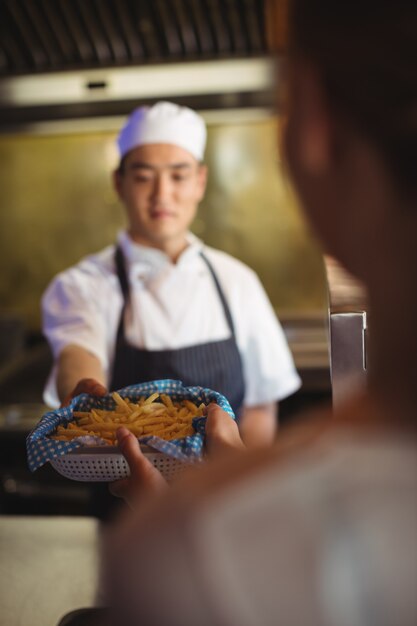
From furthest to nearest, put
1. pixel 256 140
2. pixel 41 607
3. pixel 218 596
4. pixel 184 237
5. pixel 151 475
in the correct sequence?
pixel 256 140 → pixel 184 237 → pixel 41 607 → pixel 151 475 → pixel 218 596

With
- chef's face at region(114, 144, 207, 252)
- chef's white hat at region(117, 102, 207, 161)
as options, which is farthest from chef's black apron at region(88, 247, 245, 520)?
chef's white hat at region(117, 102, 207, 161)

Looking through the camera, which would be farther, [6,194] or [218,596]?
[6,194]

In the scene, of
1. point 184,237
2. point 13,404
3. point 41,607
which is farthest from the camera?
point 13,404

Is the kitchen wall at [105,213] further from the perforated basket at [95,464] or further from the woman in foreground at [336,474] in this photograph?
the woman in foreground at [336,474]

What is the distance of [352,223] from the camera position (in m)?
0.54

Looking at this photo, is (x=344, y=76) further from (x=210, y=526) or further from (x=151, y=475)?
(x=151, y=475)

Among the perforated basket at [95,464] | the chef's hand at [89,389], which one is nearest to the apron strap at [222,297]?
the chef's hand at [89,389]

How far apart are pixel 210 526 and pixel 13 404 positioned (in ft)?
7.79

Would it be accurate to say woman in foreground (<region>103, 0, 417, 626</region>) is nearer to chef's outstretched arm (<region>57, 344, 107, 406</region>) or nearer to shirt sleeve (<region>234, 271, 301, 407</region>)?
chef's outstretched arm (<region>57, 344, 107, 406</region>)

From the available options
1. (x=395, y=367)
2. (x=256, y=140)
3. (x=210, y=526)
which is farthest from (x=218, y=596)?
(x=256, y=140)

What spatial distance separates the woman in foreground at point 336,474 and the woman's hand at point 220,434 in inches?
18.6

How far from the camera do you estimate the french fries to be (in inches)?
45.6

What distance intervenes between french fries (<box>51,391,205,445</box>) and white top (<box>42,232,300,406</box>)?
73 cm

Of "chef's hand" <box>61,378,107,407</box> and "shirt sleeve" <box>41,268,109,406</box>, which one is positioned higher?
"chef's hand" <box>61,378,107,407</box>
